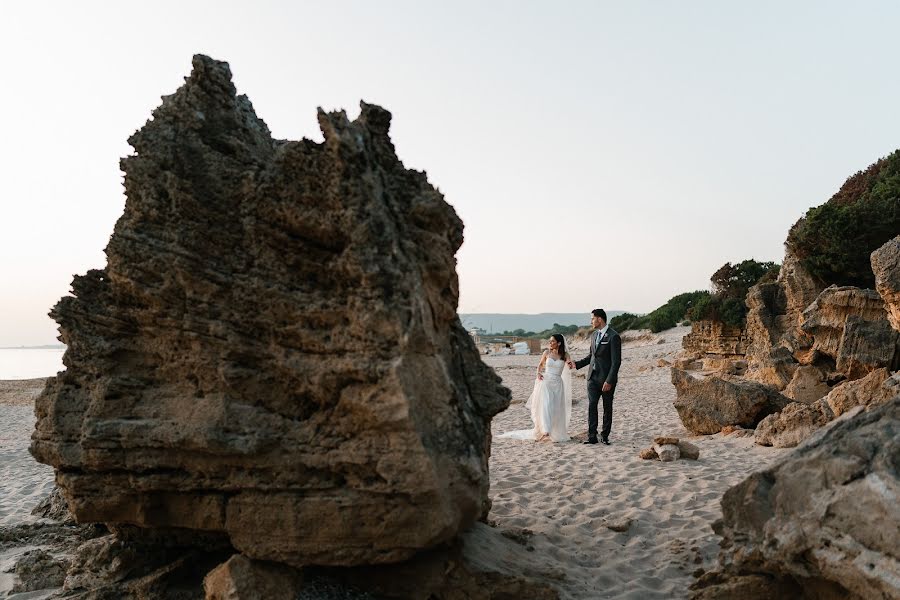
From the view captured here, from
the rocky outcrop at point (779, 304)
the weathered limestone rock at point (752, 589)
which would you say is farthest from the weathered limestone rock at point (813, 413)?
the rocky outcrop at point (779, 304)

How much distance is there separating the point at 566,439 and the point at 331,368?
8131mm

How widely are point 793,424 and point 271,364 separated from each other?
8.25 m

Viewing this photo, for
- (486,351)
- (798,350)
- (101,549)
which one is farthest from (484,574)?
(486,351)

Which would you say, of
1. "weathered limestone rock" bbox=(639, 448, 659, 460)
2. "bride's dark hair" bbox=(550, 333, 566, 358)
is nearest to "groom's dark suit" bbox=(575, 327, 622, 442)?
"bride's dark hair" bbox=(550, 333, 566, 358)

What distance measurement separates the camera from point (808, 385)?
11797mm

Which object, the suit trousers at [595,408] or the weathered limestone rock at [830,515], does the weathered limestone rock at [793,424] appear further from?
the weathered limestone rock at [830,515]

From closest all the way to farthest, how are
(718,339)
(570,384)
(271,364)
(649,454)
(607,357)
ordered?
(271,364)
(649,454)
(607,357)
(570,384)
(718,339)

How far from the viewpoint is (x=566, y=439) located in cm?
1105

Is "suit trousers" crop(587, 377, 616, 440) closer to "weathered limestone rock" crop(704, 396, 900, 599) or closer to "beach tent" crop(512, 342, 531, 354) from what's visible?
"weathered limestone rock" crop(704, 396, 900, 599)

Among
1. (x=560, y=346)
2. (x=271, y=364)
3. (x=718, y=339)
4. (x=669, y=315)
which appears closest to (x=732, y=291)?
(x=718, y=339)

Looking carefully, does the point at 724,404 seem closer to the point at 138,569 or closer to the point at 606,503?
the point at 606,503

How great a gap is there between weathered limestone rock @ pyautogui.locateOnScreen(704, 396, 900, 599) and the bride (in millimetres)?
7057

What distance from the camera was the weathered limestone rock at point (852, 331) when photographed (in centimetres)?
1022

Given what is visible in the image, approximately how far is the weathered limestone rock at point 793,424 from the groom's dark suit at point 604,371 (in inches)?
91.2
